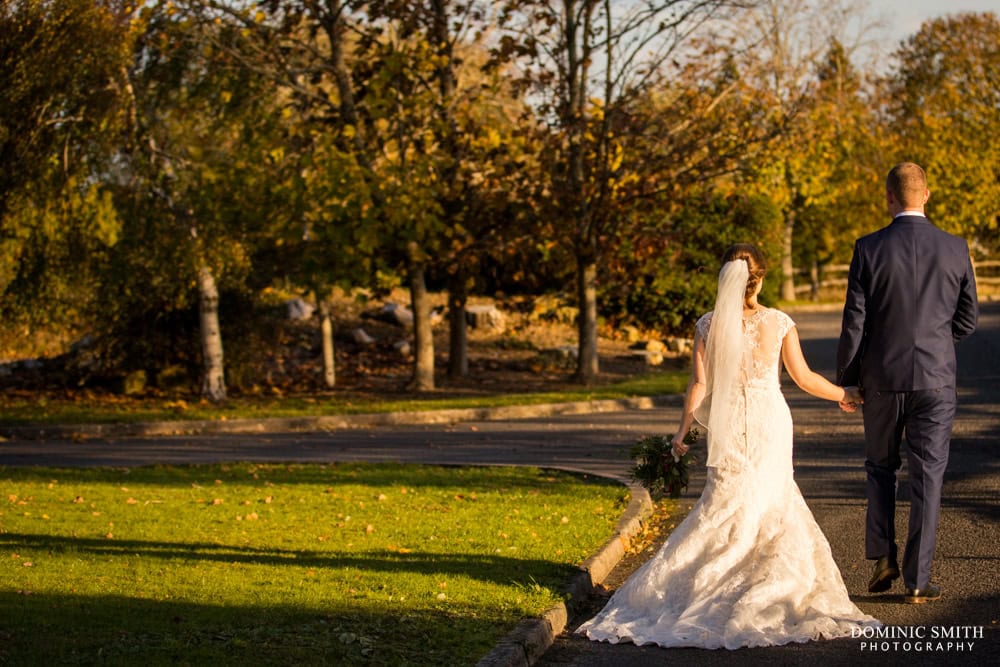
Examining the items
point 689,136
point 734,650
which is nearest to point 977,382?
point 689,136

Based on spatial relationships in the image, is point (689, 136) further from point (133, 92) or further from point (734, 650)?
point (734, 650)

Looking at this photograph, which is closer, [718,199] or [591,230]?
[591,230]

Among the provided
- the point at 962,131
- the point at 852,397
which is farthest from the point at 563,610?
the point at 962,131

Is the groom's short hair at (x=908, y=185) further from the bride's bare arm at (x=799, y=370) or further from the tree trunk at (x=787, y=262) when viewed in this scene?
the tree trunk at (x=787, y=262)

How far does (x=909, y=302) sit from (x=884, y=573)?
5.26ft

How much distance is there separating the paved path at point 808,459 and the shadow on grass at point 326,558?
1.24 m

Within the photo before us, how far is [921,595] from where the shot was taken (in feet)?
23.9

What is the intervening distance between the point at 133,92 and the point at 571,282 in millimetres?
11264

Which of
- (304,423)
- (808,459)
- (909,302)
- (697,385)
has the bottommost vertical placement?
(304,423)

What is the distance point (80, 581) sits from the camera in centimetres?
789

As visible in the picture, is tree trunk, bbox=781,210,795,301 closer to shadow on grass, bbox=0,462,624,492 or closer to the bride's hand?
shadow on grass, bbox=0,462,624,492

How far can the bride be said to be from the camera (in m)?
6.79

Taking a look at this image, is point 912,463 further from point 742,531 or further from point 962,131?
point 962,131

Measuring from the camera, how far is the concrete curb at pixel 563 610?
6301 millimetres
